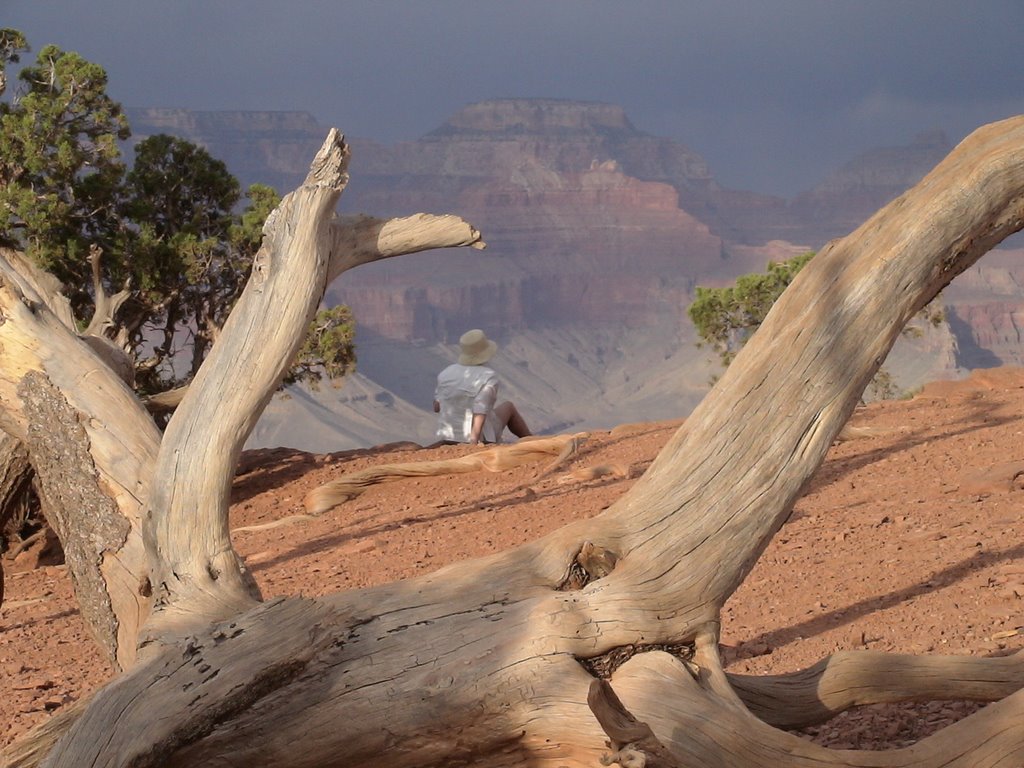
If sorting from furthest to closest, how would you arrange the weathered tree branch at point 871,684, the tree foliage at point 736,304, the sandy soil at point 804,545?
the tree foliage at point 736,304 → the sandy soil at point 804,545 → the weathered tree branch at point 871,684

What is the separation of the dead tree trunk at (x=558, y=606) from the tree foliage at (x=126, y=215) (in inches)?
348

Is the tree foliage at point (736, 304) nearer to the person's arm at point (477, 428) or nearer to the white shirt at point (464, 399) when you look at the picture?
the white shirt at point (464, 399)

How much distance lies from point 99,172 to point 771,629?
379 inches

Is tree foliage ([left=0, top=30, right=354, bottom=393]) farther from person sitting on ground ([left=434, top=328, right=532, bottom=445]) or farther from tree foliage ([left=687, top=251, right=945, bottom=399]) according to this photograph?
tree foliage ([left=687, top=251, right=945, bottom=399])

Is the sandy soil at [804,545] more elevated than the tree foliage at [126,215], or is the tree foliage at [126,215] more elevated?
the tree foliage at [126,215]

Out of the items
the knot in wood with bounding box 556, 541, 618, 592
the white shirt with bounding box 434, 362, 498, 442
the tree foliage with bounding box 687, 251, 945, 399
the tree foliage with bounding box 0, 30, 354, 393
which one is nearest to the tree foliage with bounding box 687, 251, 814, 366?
the tree foliage with bounding box 687, 251, 945, 399

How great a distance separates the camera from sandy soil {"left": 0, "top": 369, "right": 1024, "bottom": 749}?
4.61 meters

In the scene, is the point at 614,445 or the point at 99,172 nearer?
the point at 614,445

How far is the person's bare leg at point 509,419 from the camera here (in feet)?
38.2

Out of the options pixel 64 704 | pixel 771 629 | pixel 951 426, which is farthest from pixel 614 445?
pixel 64 704

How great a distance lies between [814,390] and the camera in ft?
10.5

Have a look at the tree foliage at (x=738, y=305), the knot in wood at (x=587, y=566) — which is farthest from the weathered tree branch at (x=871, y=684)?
the tree foliage at (x=738, y=305)

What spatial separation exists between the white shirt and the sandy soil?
0.40 meters

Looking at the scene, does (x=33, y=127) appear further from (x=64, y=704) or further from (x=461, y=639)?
(x=461, y=639)
